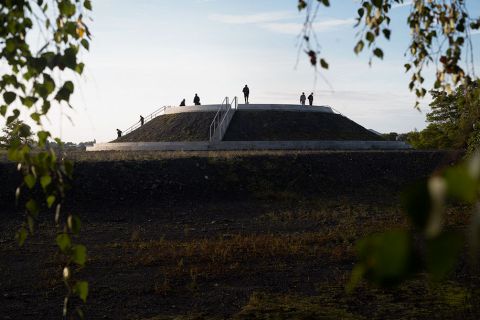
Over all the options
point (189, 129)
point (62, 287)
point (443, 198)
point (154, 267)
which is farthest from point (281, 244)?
point (189, 129)

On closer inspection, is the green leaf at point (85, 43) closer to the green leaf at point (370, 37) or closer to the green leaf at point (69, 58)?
the green leaf at point (69, 58)

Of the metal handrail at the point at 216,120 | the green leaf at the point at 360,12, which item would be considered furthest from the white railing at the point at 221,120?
the green leaf at the point at 360,12

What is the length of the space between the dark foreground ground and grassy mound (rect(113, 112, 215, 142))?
18.5 metres

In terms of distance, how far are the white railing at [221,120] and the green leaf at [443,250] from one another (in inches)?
1721

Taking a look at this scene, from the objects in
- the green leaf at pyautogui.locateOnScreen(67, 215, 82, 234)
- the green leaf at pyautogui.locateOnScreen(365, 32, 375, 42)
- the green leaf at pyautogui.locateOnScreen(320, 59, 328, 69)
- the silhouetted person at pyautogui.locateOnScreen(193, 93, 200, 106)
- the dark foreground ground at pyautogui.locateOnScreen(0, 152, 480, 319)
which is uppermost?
the silhouetted person at pyautogui.locateOnScreen(193, 93, 200, 106)

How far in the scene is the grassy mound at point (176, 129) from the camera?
47844 mm

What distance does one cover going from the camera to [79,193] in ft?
78.1

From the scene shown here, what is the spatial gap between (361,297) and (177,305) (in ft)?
12.1

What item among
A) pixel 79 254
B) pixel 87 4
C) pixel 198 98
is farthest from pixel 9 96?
pixel 198 98

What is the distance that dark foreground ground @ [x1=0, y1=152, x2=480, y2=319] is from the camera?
393 inches

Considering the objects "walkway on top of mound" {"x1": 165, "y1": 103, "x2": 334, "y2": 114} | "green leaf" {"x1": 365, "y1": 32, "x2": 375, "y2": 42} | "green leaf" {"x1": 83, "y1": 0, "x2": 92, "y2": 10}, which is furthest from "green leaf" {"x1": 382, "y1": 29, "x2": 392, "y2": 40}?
"walkway on top of mound" {"x1": 165, "y1": 103, "x2": 334, "y2": 114}

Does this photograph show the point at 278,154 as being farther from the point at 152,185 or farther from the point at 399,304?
the point at 399,304

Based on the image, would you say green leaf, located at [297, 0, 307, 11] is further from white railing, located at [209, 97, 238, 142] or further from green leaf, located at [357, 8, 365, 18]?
white railing, located at [209, 97, 238, 142]

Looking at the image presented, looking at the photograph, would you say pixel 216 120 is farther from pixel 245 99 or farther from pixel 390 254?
pixel 390 254
